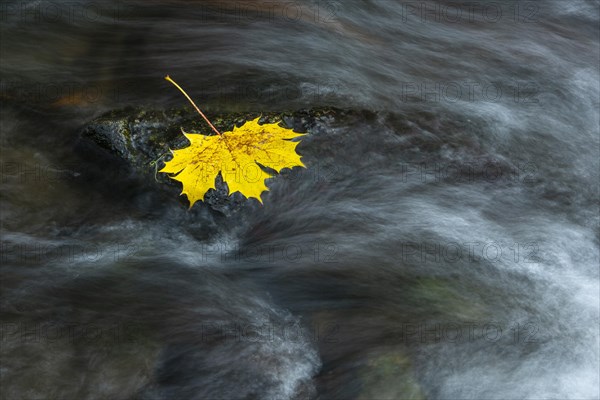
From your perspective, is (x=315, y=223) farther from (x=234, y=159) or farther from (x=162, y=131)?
(x=162, y=131)

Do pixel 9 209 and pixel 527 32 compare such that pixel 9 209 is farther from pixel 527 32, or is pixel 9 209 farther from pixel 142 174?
pixel 527 32

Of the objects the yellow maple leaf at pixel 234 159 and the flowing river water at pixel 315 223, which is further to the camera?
the yellow maple leaf at pixel 234 159

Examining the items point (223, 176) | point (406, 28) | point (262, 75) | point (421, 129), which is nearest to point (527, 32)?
point (406, 28)

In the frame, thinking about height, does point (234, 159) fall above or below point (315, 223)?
above

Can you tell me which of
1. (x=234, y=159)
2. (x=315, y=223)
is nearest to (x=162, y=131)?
(x=234, y=159)

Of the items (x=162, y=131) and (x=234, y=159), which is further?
(x=162, y=131)
